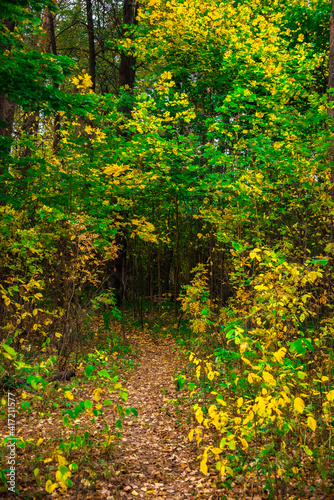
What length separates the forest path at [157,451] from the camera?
385 centimetres

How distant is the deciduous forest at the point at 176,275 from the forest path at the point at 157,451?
28 mm

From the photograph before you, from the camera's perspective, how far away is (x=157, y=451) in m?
4.71

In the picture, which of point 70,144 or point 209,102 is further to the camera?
point 209,102

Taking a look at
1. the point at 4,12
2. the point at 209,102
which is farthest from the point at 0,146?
the point at 209,102

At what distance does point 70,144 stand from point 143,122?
1.92 m

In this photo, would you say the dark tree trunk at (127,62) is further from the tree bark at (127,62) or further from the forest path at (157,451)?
the forest path at (157,451)

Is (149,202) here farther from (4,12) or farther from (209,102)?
(4,12)

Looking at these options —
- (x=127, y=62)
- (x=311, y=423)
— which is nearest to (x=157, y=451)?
(x=311, y=423)

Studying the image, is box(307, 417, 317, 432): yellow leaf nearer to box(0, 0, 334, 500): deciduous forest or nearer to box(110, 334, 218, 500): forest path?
box(0, 0, 334, 500): deciduous forest

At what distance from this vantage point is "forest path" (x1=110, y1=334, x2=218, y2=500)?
385 cm

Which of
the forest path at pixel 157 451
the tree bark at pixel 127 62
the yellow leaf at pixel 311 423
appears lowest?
the forest path at pixel 157 451

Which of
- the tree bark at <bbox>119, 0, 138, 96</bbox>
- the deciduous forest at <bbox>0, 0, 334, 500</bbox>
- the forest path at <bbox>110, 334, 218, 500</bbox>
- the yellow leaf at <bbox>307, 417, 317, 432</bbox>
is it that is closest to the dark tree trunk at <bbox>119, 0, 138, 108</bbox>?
the tree bark at <bbox>119, 0, 138, 96</bbox>

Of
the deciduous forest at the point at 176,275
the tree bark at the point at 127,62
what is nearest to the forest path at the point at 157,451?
the deciduous forest at the point at 176,275

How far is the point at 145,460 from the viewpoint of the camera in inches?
176
